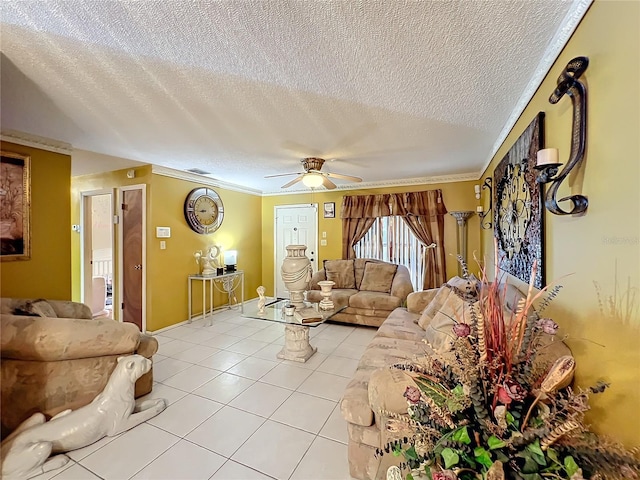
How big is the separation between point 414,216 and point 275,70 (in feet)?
11.9

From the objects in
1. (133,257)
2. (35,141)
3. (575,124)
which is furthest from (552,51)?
(133,257)

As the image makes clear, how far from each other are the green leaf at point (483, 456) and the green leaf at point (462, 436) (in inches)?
1.1

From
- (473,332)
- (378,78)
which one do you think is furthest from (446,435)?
(378,78)

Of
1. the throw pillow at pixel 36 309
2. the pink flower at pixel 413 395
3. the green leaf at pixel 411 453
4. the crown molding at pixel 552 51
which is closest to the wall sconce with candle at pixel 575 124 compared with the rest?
the crown molding at pixel 552 51

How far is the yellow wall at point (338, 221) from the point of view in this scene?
4.32m

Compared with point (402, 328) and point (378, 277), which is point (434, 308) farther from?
point (378, 277)

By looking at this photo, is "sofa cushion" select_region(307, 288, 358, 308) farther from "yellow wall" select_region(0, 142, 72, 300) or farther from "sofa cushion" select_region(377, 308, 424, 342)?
"yellow wall" select_region(0, 142, 72, 300)

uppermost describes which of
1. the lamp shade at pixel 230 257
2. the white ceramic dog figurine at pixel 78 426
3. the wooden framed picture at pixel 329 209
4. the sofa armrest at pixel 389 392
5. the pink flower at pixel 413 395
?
the wooden framed picture at pixel 329 209

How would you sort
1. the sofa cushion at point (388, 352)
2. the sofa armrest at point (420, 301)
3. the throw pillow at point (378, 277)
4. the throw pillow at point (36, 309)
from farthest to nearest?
the throw pillow at point (378, 277)
the sofa armrest at point (420, 301)
the throw pillow at point (36, 309)
the sofa cushion at point (388, 352)

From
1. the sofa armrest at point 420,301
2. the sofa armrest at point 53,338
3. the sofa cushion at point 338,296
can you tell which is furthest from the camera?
the sofa cushion at point 338,296

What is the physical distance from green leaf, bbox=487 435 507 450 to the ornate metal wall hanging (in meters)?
0.90

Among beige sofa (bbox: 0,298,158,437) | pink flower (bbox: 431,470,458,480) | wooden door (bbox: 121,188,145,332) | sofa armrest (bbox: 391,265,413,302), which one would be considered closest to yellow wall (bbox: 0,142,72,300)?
wooden door (bbox: 121,188,145,332)

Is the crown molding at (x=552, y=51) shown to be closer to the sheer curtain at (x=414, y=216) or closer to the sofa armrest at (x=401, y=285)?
the sheer curtain at (x=414, y=216)

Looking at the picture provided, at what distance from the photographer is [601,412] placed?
97 centimetres
